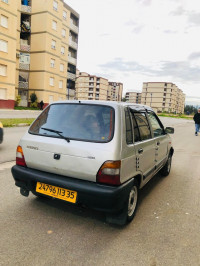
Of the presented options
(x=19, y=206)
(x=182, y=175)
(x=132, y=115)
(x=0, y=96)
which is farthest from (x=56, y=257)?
(x=0, y=96)

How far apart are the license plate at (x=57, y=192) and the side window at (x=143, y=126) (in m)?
1.40

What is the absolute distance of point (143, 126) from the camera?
3609 millimetres

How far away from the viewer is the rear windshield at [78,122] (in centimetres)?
284

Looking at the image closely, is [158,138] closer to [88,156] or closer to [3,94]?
[88,156]

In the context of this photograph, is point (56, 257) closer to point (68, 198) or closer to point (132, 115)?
point (68, 198)

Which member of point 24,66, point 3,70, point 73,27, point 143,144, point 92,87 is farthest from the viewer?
point 92,87

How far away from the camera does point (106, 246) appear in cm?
253

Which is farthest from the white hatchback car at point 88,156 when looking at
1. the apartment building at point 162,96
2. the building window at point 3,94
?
the apartment building at point 162,96

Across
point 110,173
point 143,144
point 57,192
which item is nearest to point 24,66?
point 143,144

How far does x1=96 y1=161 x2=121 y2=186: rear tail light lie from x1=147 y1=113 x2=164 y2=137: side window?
1741 millimetres

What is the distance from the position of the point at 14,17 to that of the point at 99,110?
30.2 meters

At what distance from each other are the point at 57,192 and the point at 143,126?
1.73 meters

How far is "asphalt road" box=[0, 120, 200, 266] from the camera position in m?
2.33

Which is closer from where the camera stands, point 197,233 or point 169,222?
point 197,233
